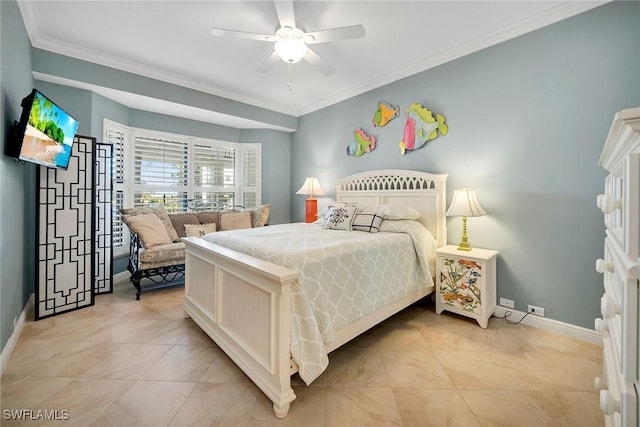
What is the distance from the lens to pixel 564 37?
2.33 metres

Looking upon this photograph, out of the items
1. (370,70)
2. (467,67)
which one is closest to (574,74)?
(467,67)

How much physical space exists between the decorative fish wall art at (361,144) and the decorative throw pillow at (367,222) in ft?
4.40

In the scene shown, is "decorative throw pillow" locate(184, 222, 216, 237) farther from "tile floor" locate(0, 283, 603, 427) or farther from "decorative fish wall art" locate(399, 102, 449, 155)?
"decorative fish wall art" locate(399, 102, 449, 155)

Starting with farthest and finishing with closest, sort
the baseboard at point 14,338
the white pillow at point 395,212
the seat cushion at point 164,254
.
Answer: the seat cushion at point 164,254 → the white pillow at point 395,212 → the baseboard at point 14,338

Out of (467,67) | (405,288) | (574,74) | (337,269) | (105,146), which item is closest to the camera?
(337,269)

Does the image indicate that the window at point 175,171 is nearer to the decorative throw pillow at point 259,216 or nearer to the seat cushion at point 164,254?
the decorative throw pillow at point 259,216

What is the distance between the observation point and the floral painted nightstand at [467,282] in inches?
97.6

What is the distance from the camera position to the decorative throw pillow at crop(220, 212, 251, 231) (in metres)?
4.38

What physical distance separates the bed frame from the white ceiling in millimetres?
1422

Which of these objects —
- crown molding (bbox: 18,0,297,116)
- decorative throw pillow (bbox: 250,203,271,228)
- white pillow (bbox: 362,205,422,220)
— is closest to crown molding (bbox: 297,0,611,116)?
white pillow (bbox: 362,205,422,220)

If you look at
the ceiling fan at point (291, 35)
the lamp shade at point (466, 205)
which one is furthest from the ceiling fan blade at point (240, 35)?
the lamp shade at point (466, 205)

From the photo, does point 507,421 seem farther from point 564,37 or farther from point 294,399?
point 564,37

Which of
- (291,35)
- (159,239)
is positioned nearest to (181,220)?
(159,239)

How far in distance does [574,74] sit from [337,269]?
2603 millimetres
